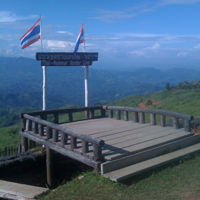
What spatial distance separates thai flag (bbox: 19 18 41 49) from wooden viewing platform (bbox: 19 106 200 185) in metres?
2.99

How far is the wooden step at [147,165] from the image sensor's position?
203 inches

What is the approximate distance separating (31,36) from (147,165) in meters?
7.12

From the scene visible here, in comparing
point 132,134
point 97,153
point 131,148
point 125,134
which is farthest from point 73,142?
point 132,134

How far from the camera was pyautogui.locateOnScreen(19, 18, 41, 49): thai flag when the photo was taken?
33.6 feet

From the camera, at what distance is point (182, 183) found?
4926mm

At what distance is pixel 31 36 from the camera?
10.2 metres

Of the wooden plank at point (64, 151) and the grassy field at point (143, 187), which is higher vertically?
the wooden plank at point (64, 151)

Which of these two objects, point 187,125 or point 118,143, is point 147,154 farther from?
point 187,125

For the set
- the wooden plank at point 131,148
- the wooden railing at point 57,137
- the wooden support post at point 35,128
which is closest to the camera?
the wooden railing at point 57,137

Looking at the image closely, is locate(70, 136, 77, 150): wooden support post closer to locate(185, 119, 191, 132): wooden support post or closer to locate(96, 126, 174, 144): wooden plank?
locate(96, 126, 174, 144): wooden plank

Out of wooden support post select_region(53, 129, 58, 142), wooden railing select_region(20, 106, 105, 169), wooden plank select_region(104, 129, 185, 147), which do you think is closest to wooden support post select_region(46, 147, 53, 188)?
wooden railing select_region(20, 106, 105, 169)

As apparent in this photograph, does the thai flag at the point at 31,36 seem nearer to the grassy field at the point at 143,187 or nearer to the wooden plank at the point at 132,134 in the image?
the wooden plank at the point at 132,134

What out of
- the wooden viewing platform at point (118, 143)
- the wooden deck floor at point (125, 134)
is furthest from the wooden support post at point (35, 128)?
the wooden deck floor at point (125, 134)

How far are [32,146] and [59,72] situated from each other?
192 m
